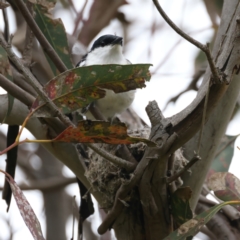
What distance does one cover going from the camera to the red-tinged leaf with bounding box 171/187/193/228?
5.53 ft

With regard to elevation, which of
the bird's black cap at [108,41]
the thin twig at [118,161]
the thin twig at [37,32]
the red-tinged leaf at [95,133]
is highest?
the bird's black cap at [108,41]

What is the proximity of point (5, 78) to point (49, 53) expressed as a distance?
0.22 meters

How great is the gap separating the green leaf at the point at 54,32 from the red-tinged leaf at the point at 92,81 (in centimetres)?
50

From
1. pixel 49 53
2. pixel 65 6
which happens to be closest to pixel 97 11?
pixel 65 6

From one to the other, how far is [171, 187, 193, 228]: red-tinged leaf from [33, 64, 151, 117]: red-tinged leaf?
0.49 m

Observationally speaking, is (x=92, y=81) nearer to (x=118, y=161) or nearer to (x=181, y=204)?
(x=118, y=161)

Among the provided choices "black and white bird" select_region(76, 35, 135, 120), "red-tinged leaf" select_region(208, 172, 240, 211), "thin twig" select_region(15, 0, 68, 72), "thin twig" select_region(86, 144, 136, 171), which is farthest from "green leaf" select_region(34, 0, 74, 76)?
Answer: "red-tinged leaf" select_region(208, 172, 240, 211)

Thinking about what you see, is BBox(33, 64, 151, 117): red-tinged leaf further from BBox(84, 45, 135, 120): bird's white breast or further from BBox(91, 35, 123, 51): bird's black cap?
BBox(91, 35, 123, 51): bird's black cap

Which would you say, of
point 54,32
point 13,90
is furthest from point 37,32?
point 54,32

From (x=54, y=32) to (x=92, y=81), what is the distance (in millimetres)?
584

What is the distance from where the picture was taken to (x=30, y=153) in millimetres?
3709

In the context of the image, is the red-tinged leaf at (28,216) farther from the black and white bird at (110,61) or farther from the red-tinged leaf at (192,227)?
the black and white bird at (110,61)

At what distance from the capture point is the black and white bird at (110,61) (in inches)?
95.3

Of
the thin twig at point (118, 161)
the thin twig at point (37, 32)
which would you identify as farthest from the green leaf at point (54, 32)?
the thin twig at point (118, 161)
